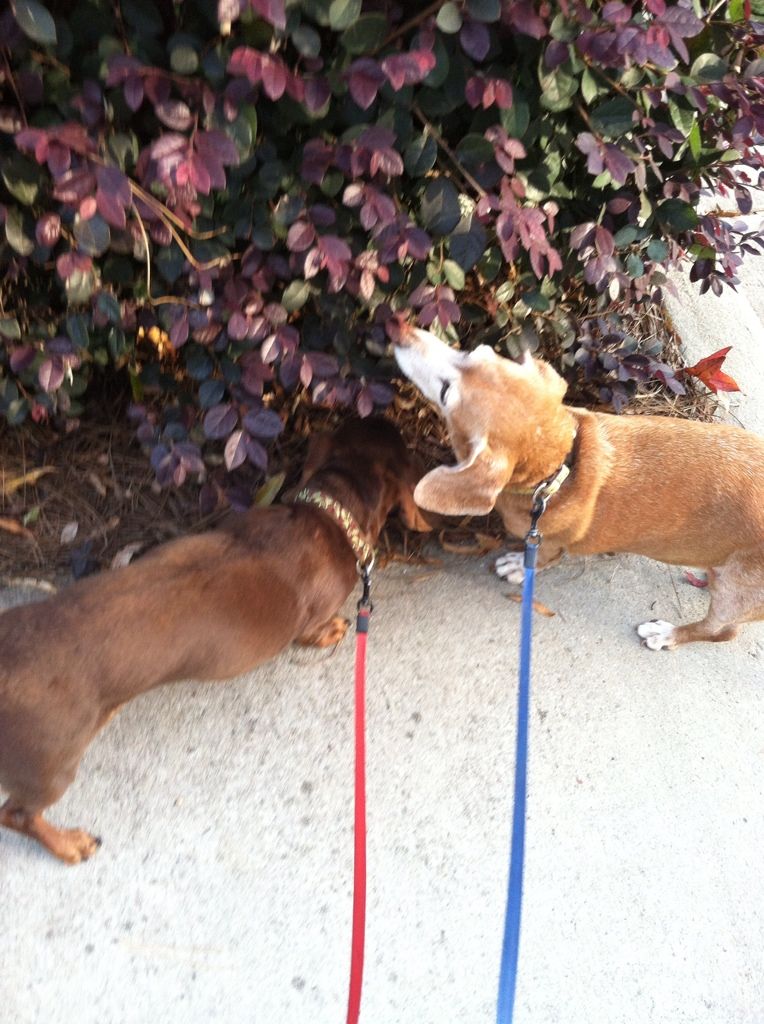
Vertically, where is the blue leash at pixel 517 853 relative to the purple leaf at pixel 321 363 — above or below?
below

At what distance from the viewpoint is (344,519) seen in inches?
105

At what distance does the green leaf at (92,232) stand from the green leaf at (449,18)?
2.90ft

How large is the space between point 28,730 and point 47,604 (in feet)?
1.11

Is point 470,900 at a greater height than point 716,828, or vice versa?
point 470,900

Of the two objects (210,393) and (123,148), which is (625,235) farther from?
(123,148)

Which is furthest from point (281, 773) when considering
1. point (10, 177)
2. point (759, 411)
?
point (759, 411)

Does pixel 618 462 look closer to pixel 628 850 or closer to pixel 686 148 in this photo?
pixel 686 148

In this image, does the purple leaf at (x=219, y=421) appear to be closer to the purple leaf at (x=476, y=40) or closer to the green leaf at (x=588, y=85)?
the purple leaf at (x=476, y=40)

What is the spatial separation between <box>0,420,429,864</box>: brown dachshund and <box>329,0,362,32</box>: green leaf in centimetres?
144

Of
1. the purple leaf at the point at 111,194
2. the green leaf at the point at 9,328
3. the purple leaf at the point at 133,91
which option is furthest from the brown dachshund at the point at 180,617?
the purple leaf at the point at 133,91

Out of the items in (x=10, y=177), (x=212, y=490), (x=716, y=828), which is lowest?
(x=716, y=828)

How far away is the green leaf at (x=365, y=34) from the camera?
1725 mm

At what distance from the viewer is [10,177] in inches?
72.7

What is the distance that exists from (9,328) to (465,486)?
1.43 metres
